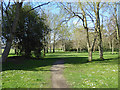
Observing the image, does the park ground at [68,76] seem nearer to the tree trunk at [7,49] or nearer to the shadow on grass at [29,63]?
the shadow on grass at [29,63]

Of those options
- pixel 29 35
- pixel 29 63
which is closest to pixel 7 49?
pixel 29 63

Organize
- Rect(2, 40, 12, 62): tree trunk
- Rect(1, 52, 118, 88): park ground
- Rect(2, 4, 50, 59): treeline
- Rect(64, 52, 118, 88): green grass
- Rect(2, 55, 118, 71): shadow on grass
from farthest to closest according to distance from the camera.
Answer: Rect(2, 4, 50, 59): treeline
Rect(2, 40, 12, 62): tree trunk
Rect(2, 55, 118, 71): shadow on grass
Rect(1, 52, 118, 88): park ground
Rect(64, 52, 118, 88): green grass

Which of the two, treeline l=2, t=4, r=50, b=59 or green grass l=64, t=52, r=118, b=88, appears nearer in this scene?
green grass l=64, t=52, r=118, b=88

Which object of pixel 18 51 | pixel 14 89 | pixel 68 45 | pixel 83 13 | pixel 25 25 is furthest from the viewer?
pixel 68 45

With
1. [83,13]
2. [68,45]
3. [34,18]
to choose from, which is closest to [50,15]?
[34,18]

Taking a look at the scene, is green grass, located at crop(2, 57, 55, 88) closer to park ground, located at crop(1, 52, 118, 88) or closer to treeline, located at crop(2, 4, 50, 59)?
park ground, located at crop(1, 52, 118, 88)

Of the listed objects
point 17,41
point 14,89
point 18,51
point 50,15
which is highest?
point 50,15

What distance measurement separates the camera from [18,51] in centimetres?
2012

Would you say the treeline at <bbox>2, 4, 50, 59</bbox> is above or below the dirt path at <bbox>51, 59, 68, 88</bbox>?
above

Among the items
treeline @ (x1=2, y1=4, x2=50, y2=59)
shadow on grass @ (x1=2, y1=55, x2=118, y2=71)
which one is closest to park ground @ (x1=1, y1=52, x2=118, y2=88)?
shadow on grass @ (x1=2, y1=55, x2=118, y2=71)

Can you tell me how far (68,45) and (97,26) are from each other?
144ft

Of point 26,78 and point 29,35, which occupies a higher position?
point 29,35

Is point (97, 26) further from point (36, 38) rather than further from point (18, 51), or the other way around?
point (18, 51)

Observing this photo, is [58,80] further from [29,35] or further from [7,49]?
[29,35]
